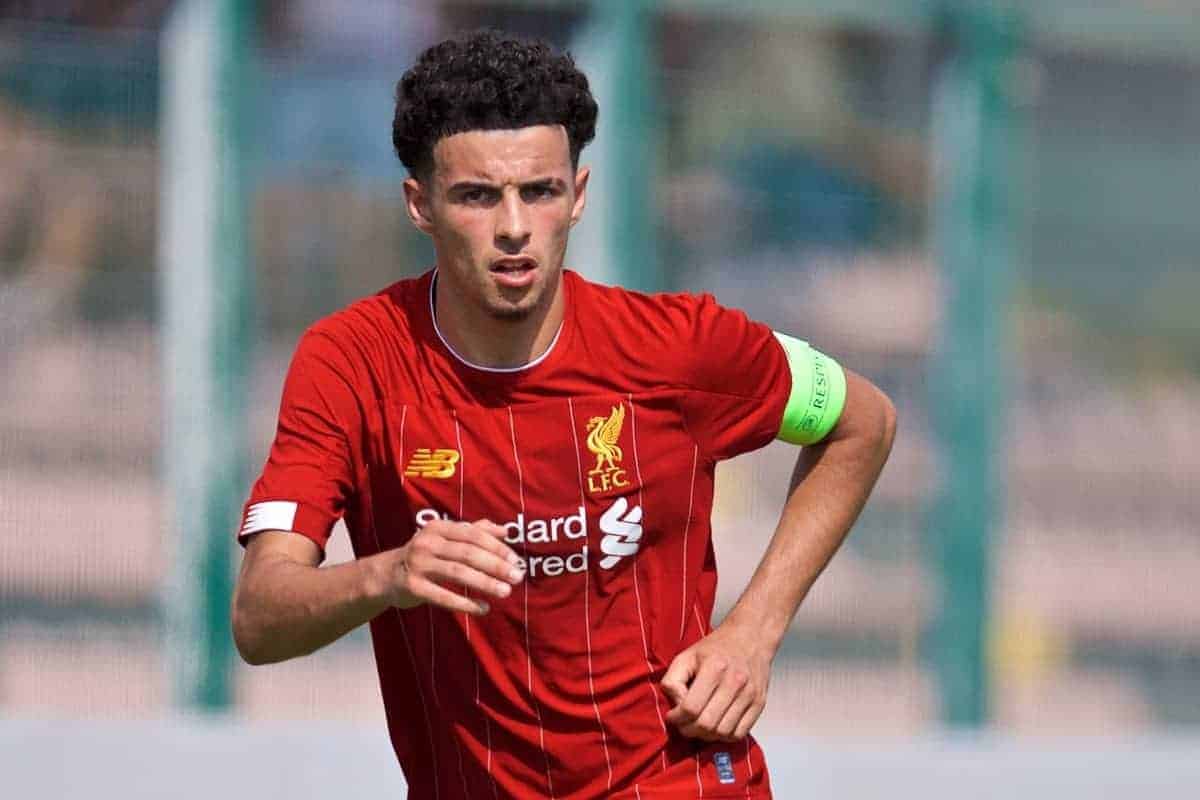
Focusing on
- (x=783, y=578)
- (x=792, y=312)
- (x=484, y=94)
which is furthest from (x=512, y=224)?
(x=792, y=312)

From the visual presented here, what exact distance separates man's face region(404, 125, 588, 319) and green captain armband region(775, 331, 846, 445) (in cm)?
58

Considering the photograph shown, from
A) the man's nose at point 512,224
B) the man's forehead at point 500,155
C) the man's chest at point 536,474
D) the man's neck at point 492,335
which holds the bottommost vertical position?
the man's chest at point 536,474

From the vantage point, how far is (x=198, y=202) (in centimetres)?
650

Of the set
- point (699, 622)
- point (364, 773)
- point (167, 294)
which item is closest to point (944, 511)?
point (364, 773)

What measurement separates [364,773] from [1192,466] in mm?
3465

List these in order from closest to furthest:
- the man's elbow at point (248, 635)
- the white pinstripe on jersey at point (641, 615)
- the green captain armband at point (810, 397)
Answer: the man's elbow at point (248, 635) < the white pinstripe on jersey at point (641, 615) < the green captain armband at point (810, 397)

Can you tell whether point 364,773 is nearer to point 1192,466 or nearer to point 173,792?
point 173,792

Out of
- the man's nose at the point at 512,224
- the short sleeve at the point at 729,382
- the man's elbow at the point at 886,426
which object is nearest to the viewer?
the man's nose at the point at 512,224

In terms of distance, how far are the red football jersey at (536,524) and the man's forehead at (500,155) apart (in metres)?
0.30

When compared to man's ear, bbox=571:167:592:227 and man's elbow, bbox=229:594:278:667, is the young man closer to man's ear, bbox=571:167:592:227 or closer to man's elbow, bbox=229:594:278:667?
man's ear, bbox=571:167:592:227

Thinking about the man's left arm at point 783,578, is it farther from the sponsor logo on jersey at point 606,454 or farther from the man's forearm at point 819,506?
the sponsor logo on jersey at point 606,454

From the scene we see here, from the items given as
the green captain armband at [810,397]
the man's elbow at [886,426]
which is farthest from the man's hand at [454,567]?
the man's elbow at [886,426]

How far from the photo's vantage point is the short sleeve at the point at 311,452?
10.6ft

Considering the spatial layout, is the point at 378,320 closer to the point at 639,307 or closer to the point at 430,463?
the point at 430,463
